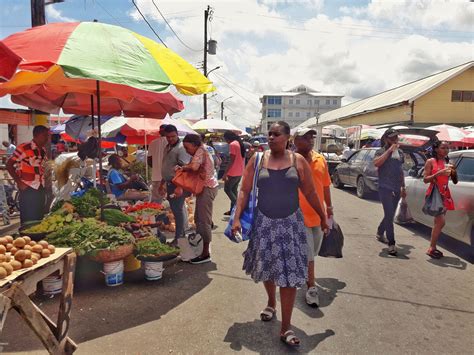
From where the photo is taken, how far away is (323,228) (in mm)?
3457

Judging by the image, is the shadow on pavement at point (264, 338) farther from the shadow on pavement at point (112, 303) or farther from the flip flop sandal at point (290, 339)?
the shadow on pavement at point (112, 303)

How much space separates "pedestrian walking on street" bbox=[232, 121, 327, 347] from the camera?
303 centimetres

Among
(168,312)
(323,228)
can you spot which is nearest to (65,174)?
(168,312)

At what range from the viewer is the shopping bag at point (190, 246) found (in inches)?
204

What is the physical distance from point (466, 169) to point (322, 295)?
3.54 m

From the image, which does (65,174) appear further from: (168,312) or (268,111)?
(268,111)

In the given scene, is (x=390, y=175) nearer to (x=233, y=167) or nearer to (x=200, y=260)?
(x=200, y=260)

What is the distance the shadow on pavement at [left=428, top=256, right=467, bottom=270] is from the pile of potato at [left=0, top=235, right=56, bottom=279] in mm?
5303

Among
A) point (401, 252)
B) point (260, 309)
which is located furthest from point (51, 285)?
point (401, 252)

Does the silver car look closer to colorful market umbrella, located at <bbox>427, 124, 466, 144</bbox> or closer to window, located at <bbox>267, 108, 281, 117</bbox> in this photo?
colorful market umbrella, located at <bbox>427, 124, 466, 144</bbox>

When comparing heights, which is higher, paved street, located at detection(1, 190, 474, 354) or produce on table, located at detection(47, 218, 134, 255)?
produce on table, located at detection(47, 218, 134, 255)

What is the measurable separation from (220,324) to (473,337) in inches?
94.2

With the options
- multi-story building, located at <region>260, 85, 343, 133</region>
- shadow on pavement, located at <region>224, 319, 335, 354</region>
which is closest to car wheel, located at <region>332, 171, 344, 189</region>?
shadow on pavement, located at <region>224, 319, 335, 354</region>

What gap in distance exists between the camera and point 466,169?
5.84 m
